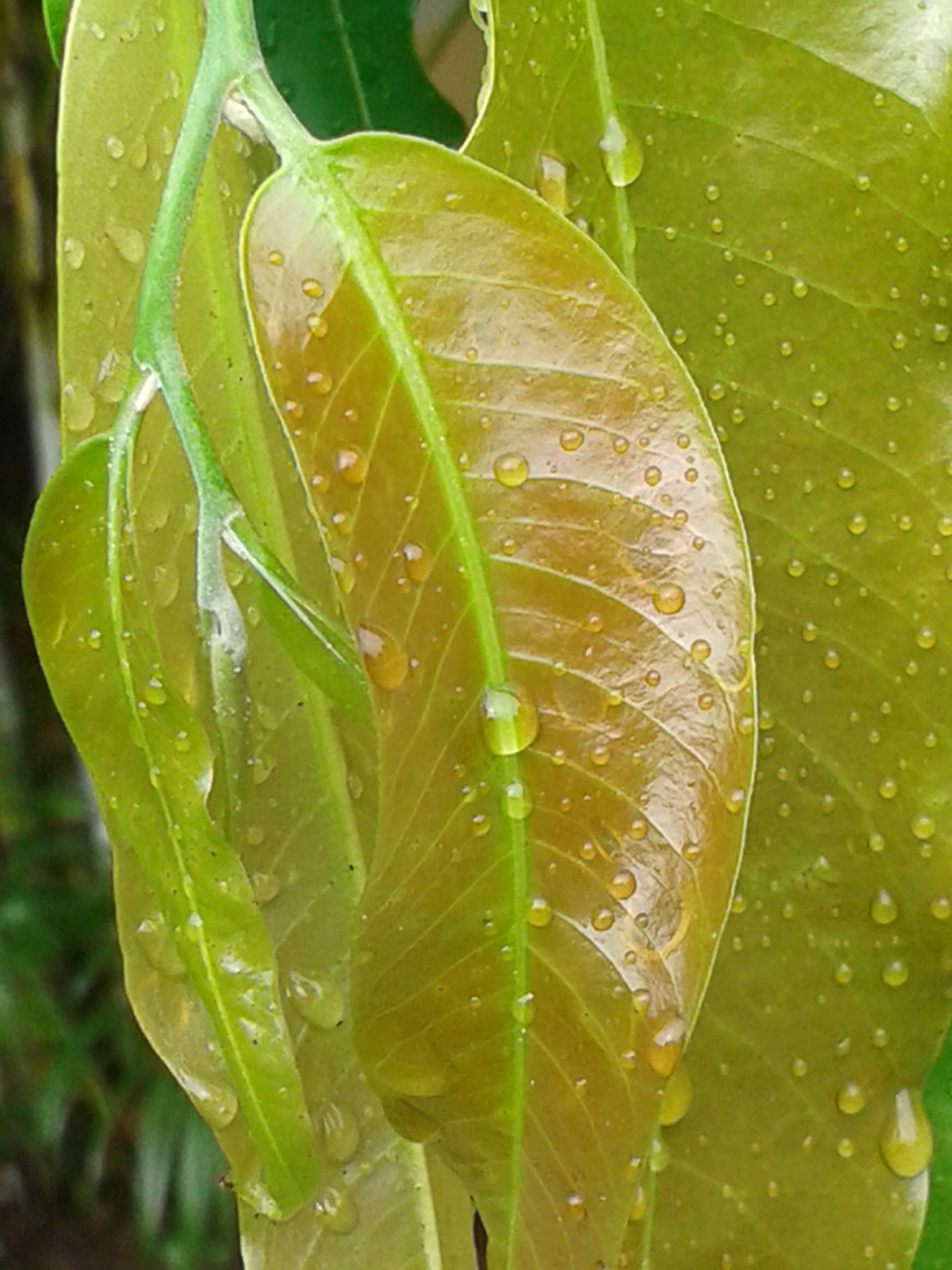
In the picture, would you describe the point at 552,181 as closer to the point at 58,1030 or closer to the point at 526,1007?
the point at 526,1007

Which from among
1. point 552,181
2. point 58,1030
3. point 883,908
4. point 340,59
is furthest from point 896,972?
point 58,1030

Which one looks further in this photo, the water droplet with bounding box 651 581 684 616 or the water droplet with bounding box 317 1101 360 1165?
the water droplet with bounding box 317 1101 360 1165

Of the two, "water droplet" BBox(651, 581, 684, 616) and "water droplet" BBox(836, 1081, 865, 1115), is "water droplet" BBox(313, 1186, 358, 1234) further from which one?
"water droplet" BBox(651, 581, 684, 616)

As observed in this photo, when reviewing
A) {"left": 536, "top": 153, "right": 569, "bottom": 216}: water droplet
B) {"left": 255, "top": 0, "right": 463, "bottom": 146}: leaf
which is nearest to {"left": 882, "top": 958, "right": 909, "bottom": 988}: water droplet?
{"left": 536, "top": 153, "right": 569, "bottom": 216}: water droplet

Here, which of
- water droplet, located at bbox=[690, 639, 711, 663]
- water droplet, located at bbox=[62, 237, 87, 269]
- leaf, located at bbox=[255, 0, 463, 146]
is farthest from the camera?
leaf, located at bbox=[255, 0, 463, 146]

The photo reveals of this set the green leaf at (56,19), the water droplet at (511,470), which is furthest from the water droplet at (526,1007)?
the green leaf at (56,19)

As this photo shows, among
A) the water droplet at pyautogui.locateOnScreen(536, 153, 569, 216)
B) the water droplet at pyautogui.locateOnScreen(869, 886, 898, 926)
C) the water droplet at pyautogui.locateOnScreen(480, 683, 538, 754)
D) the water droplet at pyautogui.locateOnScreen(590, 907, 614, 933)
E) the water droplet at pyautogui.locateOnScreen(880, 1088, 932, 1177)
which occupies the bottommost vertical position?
the water droplet at pyautogui.locateOnScreen(880, 1088, 932, 1177)

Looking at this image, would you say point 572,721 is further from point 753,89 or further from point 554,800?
point 753,89
